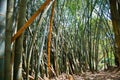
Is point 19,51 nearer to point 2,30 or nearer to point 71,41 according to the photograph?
point 2,30

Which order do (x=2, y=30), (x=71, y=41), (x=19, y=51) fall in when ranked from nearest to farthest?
(x=2, y=30) < (x=19, y=51) < (x=71, y=41)

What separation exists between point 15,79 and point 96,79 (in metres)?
1.88

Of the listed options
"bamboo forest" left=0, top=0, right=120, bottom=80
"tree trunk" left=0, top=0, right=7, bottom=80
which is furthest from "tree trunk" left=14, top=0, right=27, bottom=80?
"bamboo forest" left=0, top=0, right=120, bottom=80

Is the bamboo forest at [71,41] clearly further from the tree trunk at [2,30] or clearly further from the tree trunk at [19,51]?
the tree trunk at [2,30]

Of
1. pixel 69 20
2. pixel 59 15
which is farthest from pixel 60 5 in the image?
pixel 69 20

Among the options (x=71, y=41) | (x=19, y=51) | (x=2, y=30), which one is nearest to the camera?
(x=2, y=30)

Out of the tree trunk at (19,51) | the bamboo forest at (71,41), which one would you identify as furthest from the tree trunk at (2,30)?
the bamboo forest at (71,41)

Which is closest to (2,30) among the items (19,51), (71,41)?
(19,51)

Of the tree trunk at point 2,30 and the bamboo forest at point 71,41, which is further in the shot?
the bamboo forest at point 71,41

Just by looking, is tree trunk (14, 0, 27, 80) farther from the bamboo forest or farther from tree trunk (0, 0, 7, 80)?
the bamboo forest

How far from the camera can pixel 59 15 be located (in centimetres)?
486

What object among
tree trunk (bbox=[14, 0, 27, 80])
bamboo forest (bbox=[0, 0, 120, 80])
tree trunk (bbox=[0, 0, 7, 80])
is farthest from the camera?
bamboo forest (bbox=[0, 0, 120, 80])

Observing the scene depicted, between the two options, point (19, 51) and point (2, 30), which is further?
point (19, 51)

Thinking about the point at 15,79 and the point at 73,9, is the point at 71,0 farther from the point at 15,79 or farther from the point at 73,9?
the point at 15,79
